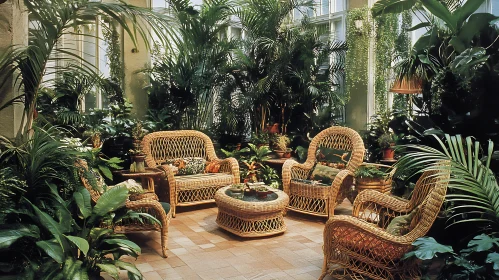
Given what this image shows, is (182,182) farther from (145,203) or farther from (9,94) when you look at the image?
(9,94)

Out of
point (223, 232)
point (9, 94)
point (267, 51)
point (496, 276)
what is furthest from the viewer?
point (267, 51)

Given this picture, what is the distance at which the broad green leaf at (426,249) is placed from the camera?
10.4 ft

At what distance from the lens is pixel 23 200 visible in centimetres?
368

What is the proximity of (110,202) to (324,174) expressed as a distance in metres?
3.17

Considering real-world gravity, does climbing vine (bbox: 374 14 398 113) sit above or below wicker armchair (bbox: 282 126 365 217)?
above

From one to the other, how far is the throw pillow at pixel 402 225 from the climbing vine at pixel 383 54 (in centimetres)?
398

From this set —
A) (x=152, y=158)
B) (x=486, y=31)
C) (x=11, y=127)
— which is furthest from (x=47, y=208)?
(x=486, y=31)

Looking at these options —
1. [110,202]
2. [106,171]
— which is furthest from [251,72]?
[110,202]

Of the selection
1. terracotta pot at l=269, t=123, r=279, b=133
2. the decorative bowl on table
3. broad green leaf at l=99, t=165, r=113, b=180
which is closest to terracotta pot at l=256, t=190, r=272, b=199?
the decorative bowl on table

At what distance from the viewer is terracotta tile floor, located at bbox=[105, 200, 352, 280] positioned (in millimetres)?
4238

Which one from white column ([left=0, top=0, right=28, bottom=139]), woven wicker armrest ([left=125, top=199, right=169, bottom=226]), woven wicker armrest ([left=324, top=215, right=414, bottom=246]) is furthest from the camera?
woven wicker armrest ([left=125, top=199, right=169, bottom=226])

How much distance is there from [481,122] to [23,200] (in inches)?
154

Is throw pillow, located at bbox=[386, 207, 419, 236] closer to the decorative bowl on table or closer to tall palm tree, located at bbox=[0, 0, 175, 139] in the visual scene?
the decorative bowl on table

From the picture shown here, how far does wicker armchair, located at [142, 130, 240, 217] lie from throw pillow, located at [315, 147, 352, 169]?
1163 mm
